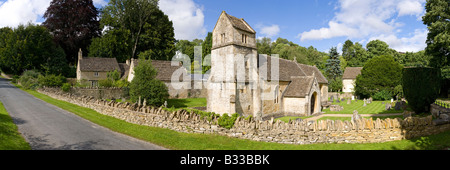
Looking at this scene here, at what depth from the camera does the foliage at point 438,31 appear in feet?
99.2

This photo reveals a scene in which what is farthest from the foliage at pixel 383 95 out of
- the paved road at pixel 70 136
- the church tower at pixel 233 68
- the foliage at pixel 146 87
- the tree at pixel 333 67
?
the paved road at pixel 70 136

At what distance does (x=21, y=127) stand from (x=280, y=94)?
24.9 m

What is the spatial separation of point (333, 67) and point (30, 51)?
7506 cm

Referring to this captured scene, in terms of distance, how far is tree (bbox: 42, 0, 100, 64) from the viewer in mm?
53750

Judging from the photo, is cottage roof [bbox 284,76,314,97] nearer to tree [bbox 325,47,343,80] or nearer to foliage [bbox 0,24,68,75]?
tree [bbox 325,47,343,80]

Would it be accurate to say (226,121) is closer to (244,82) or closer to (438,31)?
(244,82)

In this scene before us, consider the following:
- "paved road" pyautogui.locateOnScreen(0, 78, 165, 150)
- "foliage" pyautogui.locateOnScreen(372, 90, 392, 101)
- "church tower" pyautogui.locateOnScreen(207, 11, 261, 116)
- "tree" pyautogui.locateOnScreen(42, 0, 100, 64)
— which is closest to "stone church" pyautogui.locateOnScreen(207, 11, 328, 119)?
"church tower" pyautogui.locateOnScreen(207, 11, 261, 116)

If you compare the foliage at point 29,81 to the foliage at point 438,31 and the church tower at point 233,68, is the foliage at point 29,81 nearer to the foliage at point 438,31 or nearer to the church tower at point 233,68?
the church tower at point 233,68

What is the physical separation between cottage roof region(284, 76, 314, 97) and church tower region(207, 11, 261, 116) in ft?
18.7

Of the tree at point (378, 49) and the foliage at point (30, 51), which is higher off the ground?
the tree at point (378, 49)

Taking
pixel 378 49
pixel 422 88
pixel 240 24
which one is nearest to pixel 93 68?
pixel 240 24

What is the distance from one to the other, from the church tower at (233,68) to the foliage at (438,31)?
84.3 feet

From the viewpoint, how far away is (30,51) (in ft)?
153

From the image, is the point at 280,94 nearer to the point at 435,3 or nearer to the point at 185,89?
the point at 185,89
